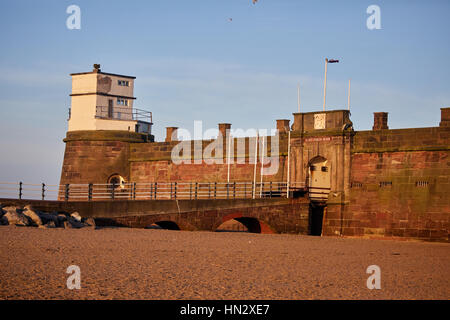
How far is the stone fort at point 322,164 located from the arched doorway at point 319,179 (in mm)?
48

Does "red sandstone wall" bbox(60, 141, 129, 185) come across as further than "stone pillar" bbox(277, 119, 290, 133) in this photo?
Yes

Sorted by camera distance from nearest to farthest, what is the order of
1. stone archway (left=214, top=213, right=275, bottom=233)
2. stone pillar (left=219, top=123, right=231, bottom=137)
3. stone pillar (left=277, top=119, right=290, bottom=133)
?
stone archway (left=214, top=213, right=275, bottom=233) < stone pillar (left=277, top=119, right=290, bottom=133) < stone pillar (left=219, top=123, right=231, bottom=137)

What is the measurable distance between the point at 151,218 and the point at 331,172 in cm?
1016

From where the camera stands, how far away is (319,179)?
2969 cm

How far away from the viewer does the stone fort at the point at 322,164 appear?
2669cm

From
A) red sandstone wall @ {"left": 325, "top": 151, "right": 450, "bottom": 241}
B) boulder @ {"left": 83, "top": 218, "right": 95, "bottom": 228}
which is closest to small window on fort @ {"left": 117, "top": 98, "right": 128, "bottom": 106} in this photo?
red sandstone wall @ {"left": 325, "top": 151, "right": 450, "bottom": 241}

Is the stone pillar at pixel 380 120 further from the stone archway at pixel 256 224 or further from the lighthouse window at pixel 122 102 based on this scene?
the lighthouse window at pixel 122 102

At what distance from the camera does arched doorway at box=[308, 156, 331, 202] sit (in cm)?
2925

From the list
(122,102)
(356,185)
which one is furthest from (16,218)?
(122,102)

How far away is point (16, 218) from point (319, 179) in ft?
51.6

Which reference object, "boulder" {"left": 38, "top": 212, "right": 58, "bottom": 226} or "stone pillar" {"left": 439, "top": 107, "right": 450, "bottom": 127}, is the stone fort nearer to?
"stone pillar" {"left": 439, "top": 107, "right": 450, "bottom": 127}

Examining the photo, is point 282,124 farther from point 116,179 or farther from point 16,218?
point 16,218

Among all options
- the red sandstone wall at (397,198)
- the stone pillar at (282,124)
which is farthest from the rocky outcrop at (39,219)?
the stone pillar at (282,124)

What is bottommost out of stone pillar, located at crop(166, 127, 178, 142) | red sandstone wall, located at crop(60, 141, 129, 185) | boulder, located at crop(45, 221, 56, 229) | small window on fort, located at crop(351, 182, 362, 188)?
boulder, located at crop(45, 221, 56, 229)
